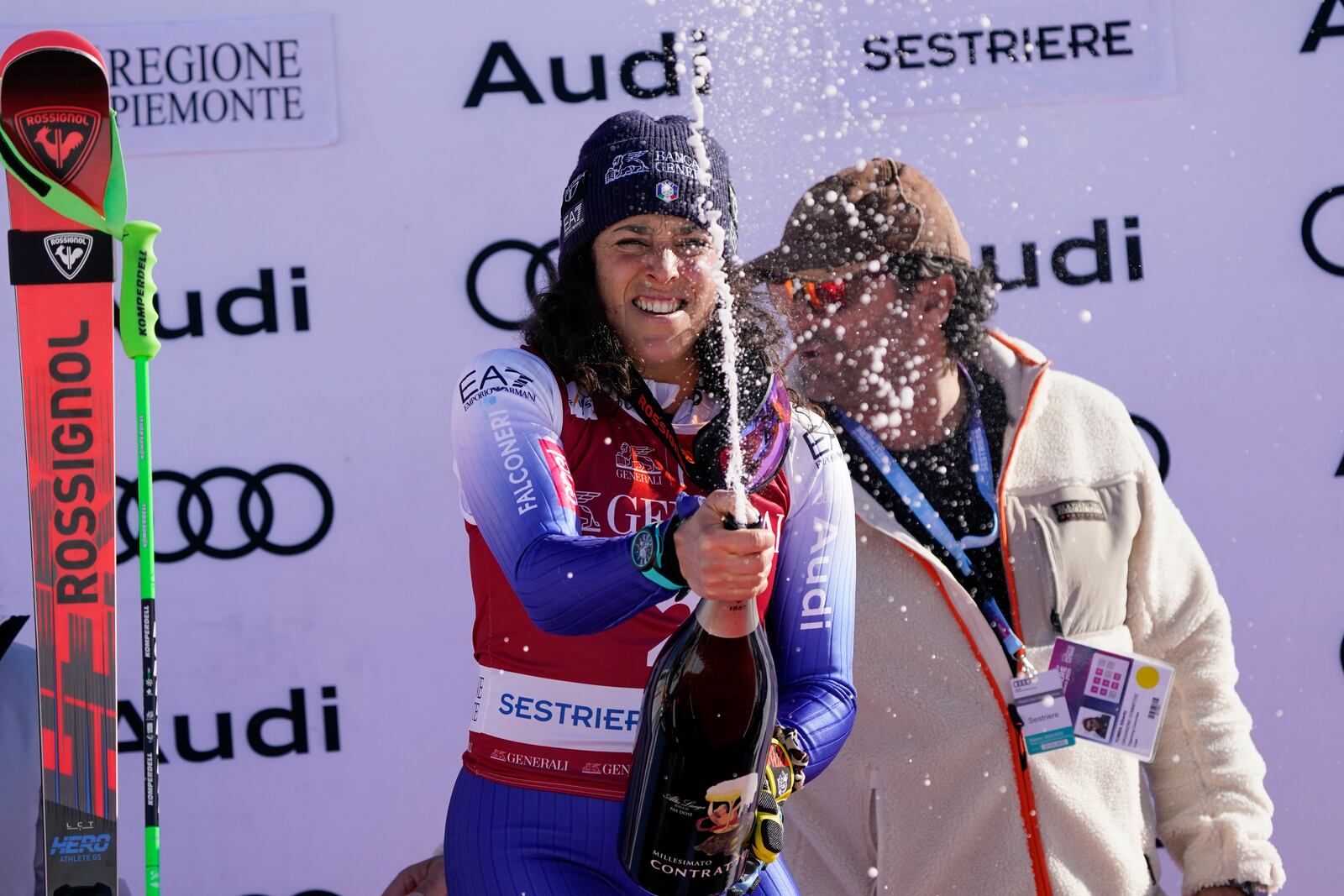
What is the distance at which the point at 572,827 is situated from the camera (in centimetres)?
182

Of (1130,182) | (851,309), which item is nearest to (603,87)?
(851,309)

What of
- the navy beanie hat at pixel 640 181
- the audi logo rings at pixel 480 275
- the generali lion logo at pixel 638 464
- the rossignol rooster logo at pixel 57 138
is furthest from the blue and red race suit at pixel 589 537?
the audi logo rings at pixel 480 275

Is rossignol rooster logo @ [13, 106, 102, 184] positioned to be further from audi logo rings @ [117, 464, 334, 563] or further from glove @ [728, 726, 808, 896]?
glove @ [728, 726, 808, 896]

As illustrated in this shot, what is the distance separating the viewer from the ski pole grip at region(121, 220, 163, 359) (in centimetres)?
254

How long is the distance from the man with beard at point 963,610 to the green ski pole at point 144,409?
106cm

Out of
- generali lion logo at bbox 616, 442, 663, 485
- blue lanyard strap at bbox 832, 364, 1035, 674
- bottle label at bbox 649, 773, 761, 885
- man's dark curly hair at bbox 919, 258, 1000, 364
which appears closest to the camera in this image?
bottle label at bbox 649, 773, 761, 885

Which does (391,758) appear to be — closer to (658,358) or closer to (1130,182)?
(658,358)

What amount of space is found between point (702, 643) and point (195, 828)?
218 cm

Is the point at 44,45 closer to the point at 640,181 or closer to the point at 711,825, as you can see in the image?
the point at 640,181

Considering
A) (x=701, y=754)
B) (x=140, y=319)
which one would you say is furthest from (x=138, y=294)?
(x=701, y=754)

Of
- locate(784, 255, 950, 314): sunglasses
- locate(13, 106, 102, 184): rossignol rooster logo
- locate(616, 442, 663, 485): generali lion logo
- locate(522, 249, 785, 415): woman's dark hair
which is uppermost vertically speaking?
locate(13, 106, 102, 184): rossignol rooster logo

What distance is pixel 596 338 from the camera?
1.94 metres

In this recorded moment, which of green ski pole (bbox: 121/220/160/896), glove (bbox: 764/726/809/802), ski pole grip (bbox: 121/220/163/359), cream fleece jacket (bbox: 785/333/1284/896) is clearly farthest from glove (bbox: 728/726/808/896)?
ski pole grip (bbox: 121/220/163/359)

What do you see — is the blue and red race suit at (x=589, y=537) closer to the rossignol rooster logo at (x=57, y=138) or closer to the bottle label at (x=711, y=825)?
the bottle label at (x=711, y=825)
